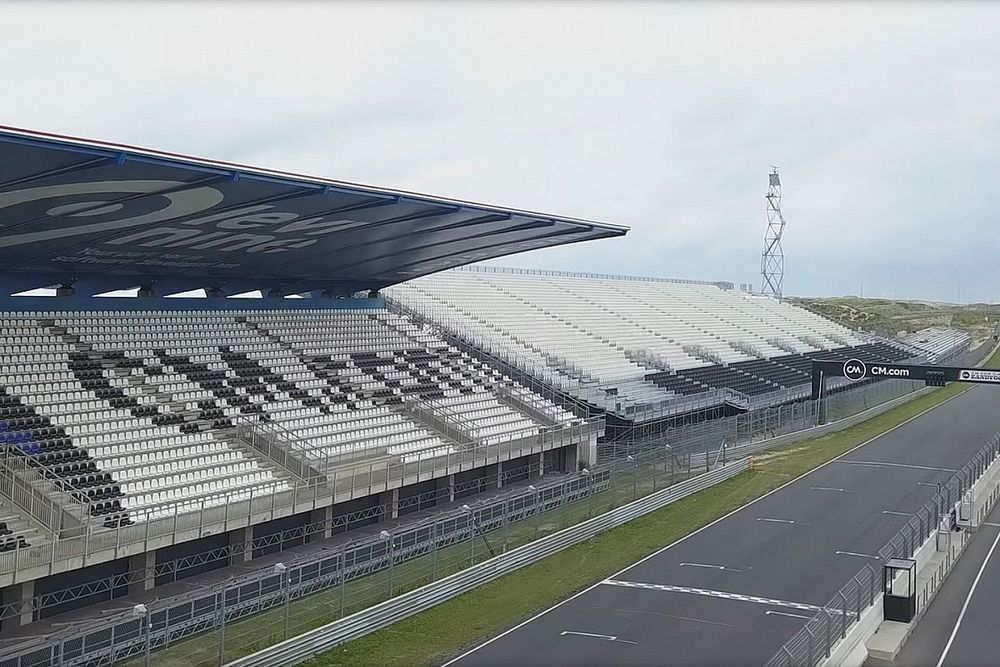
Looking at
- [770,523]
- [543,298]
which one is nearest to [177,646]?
[770,523]

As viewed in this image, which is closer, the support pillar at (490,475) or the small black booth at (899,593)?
the small black booth at (899,593)

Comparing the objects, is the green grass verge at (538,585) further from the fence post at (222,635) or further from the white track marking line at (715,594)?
the fence post at (222,635)

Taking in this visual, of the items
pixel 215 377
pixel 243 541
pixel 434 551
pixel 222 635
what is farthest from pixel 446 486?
pixel 222 635

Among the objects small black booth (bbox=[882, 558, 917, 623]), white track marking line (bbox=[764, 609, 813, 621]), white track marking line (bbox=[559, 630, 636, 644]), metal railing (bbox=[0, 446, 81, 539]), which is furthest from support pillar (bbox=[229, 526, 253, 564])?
small black booth (bbox=[882, 558, 917, 623])

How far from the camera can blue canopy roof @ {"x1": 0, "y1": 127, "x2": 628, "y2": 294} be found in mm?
15258

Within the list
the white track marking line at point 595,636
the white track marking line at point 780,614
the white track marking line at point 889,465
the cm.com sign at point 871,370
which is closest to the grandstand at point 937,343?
the cm.com sign at point 871,370

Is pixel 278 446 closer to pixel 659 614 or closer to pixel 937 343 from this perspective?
pixel 659 614

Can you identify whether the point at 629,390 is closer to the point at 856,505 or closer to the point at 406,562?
the point at 856,505

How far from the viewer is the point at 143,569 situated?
1695 cm

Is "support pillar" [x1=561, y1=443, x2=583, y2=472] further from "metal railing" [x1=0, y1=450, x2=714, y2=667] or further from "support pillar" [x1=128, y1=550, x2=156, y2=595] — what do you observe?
"support pillar" [x1=128, y1=550, x2=156, y2=595]

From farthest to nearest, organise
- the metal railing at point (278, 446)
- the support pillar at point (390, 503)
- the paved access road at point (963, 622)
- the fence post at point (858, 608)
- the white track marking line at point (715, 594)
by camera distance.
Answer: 1. the support pillar at point (390, 503)
2. the metal railing at point (278, 446)
3. the white track marking line at point (715, 594)
4. the fence post at point (858, 608)
5. the paved access road at point (963, 622)

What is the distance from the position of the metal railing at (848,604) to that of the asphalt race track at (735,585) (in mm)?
1210

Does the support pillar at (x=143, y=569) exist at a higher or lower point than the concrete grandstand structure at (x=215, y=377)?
lower

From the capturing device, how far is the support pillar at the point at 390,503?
75.2 feet
